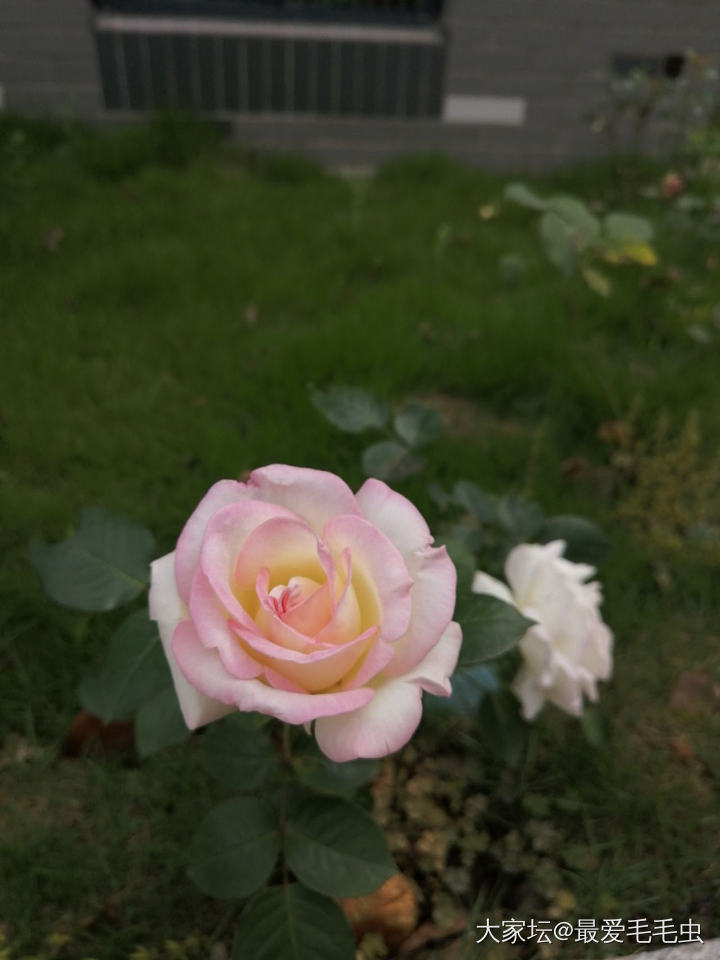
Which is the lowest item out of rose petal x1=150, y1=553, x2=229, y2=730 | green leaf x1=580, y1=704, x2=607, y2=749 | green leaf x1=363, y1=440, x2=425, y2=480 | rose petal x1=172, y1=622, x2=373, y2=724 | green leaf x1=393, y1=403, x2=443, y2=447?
green leaf x1=580, y1=704, x2=607, y2=749

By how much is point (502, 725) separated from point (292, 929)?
0.44 metres

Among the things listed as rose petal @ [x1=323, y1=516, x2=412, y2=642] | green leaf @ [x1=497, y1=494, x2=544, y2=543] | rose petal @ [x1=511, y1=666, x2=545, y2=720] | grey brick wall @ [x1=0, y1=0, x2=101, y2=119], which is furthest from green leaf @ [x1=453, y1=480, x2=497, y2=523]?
grey brick wall @ [x1=0, y1=0, x2=101, y2=119]

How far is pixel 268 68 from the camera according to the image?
4266 mm

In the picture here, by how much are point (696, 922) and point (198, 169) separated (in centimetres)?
355

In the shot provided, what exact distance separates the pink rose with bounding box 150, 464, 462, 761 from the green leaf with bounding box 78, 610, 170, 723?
26 cm

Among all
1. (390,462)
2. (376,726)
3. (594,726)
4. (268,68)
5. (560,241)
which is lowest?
(268,68)

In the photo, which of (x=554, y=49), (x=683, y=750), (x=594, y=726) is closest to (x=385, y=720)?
(x=594, y=726)

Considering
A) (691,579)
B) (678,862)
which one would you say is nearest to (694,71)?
(691,579)

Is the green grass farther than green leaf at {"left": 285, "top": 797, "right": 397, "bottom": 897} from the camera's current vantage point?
Yes

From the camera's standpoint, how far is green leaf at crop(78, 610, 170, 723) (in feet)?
3.09

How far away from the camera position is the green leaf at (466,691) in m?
1.02

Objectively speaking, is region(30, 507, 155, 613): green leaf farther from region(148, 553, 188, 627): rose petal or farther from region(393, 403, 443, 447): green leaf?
region(393, 403, 443, 447): green leaf

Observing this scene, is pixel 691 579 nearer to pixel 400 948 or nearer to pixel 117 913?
pixel 400 948

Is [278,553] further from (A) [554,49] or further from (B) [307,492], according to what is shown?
(A) [554,49]
